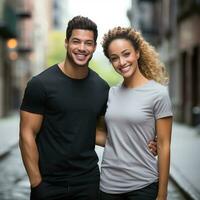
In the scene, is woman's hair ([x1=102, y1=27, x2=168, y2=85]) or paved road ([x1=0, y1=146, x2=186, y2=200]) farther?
paved road ([x1=0, y1=146, x2=186, y2=200])

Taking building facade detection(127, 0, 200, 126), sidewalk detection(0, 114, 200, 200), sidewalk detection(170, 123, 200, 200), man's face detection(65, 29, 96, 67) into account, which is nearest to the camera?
→ man's face detection(65, 29, 96, 67)


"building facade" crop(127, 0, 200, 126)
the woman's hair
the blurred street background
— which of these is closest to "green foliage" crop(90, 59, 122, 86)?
the blurred street background

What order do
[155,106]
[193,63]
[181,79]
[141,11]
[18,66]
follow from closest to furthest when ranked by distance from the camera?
[155,106], [193,63], [181,79], [18,66], [141,11]

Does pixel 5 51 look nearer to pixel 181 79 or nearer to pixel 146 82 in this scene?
pixel 181 79

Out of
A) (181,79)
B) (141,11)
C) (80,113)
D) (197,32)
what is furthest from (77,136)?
(141,11)

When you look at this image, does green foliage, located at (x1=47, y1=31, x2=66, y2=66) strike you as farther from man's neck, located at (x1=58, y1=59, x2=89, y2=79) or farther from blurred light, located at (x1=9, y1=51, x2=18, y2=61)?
man's neck, located at (x1=58, y1=59, x2=89, y2=79)

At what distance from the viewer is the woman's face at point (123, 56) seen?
358cm

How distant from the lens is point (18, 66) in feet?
123

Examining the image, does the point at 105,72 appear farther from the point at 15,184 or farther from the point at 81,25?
the point at 81,25

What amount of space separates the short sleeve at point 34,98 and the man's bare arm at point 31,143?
32 millimetres

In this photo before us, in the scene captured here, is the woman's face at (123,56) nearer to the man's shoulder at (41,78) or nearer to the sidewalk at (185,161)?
the man's shoulder at (41,78)

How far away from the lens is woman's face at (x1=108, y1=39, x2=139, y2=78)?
11.7 ft

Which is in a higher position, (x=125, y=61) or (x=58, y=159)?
(x=125, y=61)

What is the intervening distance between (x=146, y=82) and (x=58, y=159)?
0.71m
